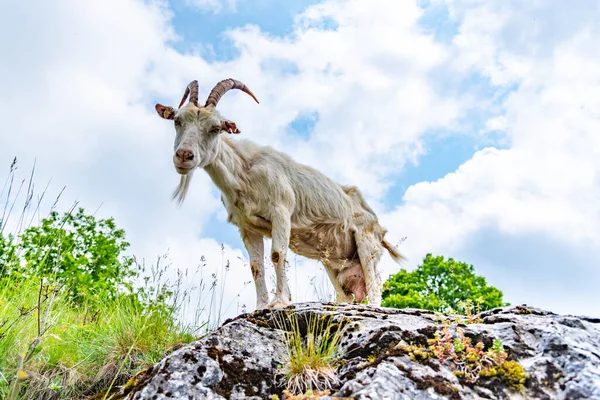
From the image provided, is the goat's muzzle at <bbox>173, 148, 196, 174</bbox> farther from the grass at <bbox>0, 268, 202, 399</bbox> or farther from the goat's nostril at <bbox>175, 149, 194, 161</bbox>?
the grass at <bbox>0, 268, 202, 399</bbox>

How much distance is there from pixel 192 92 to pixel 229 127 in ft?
2.42

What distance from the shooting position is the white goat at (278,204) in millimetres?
5652

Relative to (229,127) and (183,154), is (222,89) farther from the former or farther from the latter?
(183,154)

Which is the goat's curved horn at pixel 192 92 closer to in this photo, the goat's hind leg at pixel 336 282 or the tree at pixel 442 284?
the goat's hind leg at pixel 336 282

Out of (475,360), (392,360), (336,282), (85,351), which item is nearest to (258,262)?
(336,282)

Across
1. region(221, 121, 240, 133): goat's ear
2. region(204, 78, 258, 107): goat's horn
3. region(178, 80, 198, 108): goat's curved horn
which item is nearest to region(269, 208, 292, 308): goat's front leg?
region(221, 121, 240, 133): goat's ear

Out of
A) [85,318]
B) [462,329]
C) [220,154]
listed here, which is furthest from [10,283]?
[462,329]

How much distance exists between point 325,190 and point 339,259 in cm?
95

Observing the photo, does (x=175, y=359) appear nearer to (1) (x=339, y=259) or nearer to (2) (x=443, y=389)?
(2) (x=443, y=389)

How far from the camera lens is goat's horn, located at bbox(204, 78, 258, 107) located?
5996 mm

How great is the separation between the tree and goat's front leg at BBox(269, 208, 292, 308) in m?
11.0

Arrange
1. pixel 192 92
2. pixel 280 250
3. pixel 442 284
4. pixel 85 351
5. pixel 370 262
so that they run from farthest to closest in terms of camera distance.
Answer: pixel 442 284 < pixel 370 262 < pixel 192 92 < pixel 280 250 < pixel 85 351

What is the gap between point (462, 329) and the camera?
3129 mm

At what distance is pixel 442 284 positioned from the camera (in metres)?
17.6
